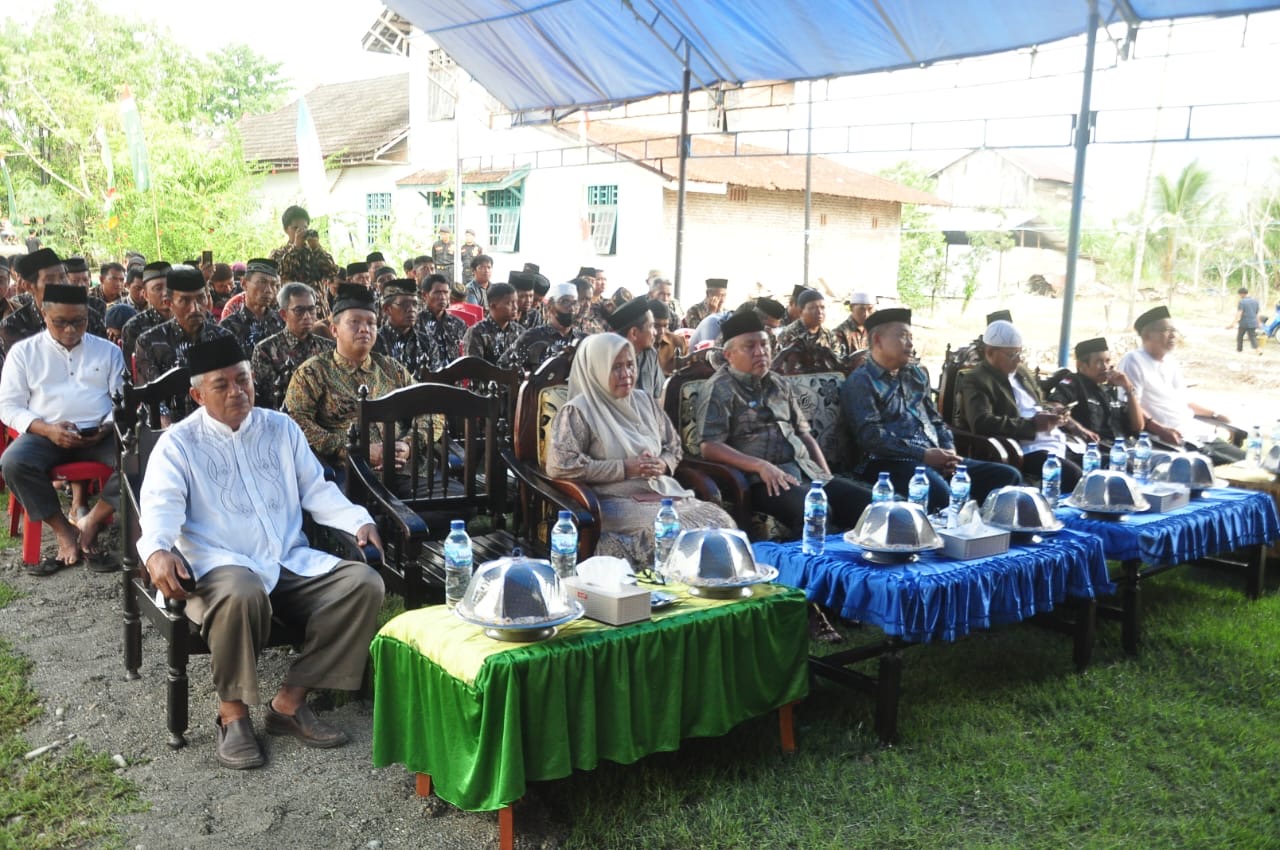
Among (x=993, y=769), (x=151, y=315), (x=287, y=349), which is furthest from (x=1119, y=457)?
(x=151, y=315)

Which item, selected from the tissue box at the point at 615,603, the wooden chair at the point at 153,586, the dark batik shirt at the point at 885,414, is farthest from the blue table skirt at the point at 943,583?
the wooden chair at the point at 153,586

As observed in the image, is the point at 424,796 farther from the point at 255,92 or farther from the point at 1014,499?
the point at 255,92

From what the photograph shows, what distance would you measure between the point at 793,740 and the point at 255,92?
126 feet

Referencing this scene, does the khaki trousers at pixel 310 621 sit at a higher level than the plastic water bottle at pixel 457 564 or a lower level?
lower

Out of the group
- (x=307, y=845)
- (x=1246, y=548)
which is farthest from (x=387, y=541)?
(x=1246, y=548)

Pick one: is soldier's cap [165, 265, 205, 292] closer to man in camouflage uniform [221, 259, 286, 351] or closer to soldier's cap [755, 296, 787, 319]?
man in camouflage uniform [221, 259, 286, 351]

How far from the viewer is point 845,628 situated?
16.1 ft

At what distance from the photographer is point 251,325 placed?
6.88 meters

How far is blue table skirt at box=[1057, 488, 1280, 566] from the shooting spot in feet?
14.9

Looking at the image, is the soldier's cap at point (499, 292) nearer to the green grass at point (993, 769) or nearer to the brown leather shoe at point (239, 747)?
the green grass at point (993, 769)

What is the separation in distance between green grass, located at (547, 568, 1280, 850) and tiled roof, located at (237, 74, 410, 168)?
69.6 feet

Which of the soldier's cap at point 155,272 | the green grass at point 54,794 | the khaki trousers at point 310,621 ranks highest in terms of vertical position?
the soldier's cap at point 155,272

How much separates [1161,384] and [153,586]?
20.7ft

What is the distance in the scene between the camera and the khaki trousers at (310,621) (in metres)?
3.47
